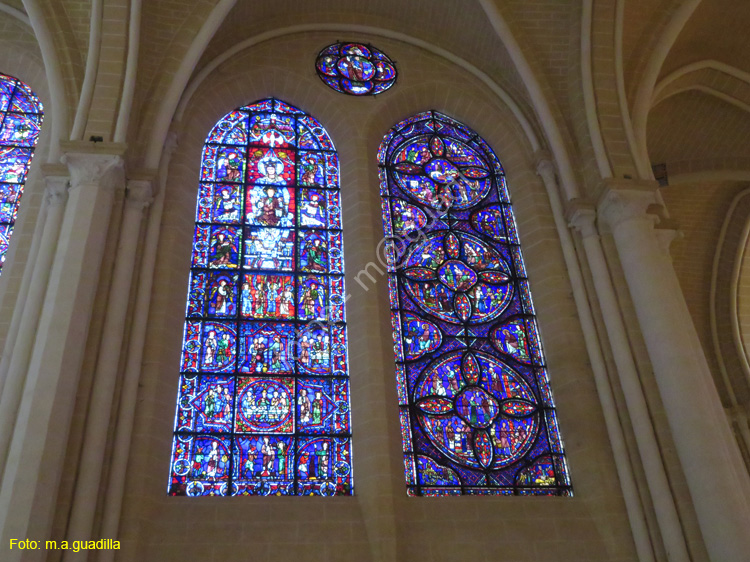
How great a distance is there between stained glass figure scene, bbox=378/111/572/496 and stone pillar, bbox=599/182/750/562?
1.20 m

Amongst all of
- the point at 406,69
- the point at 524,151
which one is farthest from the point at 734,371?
the point at 406,69

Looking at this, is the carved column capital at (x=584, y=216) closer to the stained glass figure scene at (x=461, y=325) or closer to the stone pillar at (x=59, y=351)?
the stained glass figure scene at (x=461, y=325)

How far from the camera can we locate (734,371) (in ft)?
40.6

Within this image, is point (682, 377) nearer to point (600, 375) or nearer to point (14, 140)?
point (600, 375)

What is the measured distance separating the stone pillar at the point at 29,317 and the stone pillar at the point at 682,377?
5660mm

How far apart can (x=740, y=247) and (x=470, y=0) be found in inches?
256

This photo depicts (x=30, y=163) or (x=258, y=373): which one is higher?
(x=30, y=163)

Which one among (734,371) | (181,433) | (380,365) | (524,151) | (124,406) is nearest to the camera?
(124,406)

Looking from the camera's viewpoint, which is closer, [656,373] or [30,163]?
[656,373]

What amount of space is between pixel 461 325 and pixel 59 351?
4130 mm

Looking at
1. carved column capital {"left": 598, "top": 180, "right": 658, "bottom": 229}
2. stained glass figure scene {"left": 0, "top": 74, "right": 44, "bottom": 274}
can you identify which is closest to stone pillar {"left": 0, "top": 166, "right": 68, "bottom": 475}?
stained glass figure scene {"left": 0, "top": 74, "right": 44, "bottom": 274}

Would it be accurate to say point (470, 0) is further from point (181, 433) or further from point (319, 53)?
point (181, 433)

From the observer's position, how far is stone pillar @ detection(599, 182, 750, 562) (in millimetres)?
6273

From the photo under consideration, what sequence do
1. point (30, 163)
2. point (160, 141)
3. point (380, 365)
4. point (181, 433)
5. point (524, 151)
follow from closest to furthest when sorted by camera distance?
1. point (181, 433)
2. point (380, 365)
3. point (160, 141)
4. point (30, 163)
5. point (524, 151)
